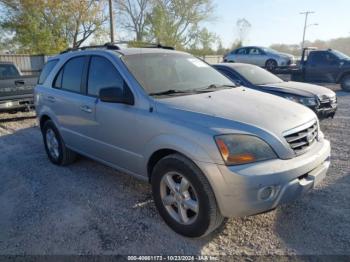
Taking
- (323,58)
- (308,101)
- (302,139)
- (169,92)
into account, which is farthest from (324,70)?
(169,92)

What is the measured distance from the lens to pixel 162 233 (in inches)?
113

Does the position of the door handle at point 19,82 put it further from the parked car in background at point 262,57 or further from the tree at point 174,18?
the tree at point 174,18

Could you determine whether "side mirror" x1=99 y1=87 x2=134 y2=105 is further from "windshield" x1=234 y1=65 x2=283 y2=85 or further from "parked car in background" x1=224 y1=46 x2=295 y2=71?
Answer: "parked car in background" x1=224 y1=46 x2=295 y2=71

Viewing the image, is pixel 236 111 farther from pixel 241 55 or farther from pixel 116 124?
pixel 241 55

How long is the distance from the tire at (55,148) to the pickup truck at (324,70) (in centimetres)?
1078

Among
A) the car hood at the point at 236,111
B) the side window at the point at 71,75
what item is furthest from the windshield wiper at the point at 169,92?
the side window at the point at 71,75

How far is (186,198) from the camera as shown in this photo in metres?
2.73

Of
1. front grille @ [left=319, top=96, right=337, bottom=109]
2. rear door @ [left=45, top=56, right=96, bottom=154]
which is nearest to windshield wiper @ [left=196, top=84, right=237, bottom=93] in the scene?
rear door @ [left=45, top=56, right=96, bottom=154]

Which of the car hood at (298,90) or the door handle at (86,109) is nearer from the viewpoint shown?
the door handle at (86,109)

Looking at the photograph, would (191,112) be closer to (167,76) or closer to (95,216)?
(167,76)

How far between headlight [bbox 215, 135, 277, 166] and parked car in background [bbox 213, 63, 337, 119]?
3.66m

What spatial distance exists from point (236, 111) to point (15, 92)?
692 cm

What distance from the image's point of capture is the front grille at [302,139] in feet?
8.50

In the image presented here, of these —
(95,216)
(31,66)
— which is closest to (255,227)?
(95,216)
